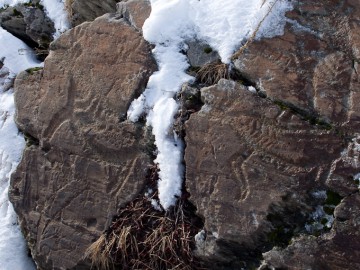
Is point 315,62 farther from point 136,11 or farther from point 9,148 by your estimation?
point 9,148

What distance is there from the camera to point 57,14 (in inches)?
192

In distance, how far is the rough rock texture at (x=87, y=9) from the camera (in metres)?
4.55

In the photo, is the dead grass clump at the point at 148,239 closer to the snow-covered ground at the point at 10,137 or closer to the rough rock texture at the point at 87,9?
the snow-covered ground at the point at 10,137

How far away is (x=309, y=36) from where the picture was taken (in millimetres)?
3482

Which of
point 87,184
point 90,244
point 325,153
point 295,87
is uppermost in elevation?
point 295,87

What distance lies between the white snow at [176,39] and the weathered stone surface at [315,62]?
0.14m

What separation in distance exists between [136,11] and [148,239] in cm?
179

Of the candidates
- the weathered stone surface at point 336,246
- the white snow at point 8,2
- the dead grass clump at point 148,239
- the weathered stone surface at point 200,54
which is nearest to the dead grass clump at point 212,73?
the weathered stone surface at point 200,54

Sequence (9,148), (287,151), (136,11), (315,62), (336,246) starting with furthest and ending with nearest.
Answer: (9,148), (136,11), (315,62), (287,151), (336,246)

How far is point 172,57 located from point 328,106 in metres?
1.21

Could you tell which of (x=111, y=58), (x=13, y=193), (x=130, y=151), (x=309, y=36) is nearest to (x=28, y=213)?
(x=13, y=193)

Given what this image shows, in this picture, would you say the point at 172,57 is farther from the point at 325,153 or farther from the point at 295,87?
the point at 325,153

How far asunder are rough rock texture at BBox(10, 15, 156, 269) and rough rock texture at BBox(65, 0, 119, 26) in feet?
1.72

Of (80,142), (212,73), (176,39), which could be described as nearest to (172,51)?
(176,39)
